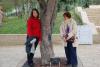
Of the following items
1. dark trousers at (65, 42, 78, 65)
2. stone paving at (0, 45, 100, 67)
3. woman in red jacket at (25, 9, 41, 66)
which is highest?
woman in red jacket at (25, 9, 41, 66)

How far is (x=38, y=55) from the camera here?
13.7 metres

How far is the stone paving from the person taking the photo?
12.0 metres

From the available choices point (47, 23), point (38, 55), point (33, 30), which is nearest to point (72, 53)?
point (47, 23)

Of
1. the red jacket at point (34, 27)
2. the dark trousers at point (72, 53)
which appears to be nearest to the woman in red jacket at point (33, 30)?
the red jacket at point (34, 27)

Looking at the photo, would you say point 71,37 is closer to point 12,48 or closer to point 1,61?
point 1,61

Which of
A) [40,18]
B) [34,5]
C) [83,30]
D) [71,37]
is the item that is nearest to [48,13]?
[40,18]

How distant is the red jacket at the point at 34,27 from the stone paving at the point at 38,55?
1487mm

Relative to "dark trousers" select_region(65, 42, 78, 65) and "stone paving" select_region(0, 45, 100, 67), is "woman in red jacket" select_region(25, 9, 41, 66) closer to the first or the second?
"dark trousers" select_region(65, 42, 78, 65)

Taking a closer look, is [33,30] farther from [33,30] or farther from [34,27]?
[34,27]

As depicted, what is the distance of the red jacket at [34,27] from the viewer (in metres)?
10.4

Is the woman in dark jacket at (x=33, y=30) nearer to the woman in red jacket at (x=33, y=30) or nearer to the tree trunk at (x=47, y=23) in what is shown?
the woman in red jacket at (x=33, y=30)

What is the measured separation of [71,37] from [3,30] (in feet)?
27.8

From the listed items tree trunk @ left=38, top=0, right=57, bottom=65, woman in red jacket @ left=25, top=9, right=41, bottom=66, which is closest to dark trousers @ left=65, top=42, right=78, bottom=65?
tree trunk @ left=38, top=0, right=57, bottom=65

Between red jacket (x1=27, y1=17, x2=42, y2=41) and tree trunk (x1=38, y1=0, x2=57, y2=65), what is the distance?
194mm
